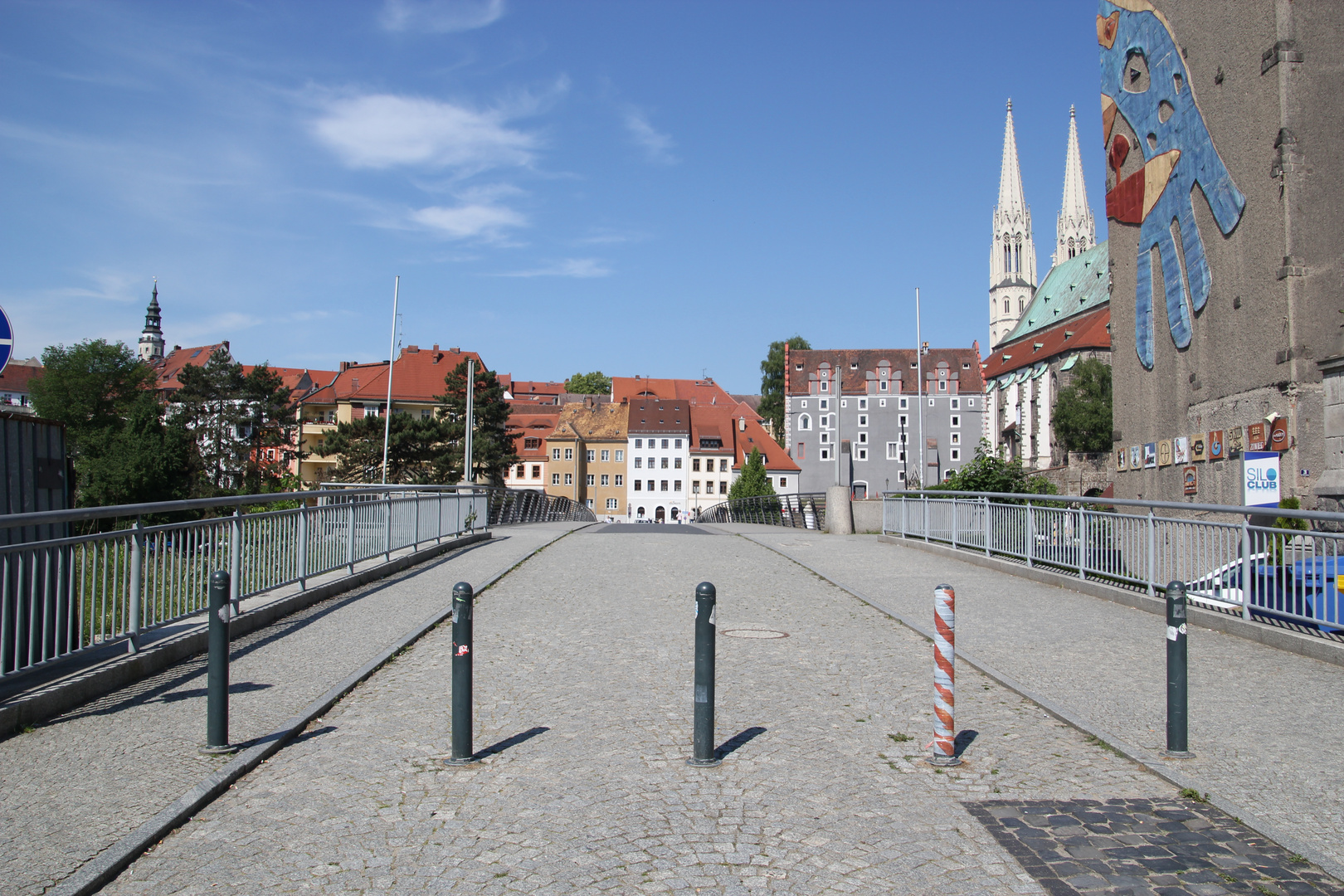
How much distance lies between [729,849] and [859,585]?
9526mm

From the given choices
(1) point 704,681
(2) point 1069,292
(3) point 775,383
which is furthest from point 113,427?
(2) point 1069,292

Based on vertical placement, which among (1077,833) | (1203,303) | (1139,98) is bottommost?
(1077,833)

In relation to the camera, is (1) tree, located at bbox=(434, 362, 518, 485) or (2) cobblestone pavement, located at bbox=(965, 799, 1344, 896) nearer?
(2) cobblestone pavement, located at bbox=(965, 799, 1344, 896)

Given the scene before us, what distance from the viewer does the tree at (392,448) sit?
178 feet

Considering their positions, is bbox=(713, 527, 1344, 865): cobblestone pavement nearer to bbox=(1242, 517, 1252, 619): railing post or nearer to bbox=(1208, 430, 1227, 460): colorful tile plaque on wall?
bbox=(1242, 517, 1252, 619): railing post

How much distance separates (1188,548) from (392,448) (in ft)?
161

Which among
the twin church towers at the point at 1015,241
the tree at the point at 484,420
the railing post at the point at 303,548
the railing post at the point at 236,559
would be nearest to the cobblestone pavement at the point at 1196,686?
the railing post at the point at 303,548

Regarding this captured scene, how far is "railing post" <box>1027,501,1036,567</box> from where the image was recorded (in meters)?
15.0

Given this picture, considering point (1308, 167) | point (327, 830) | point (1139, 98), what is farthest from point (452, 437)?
point (327, 830)

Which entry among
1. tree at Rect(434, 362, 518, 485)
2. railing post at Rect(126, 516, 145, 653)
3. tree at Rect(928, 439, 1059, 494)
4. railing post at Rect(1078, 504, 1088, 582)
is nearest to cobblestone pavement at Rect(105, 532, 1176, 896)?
railing post at Rect(126, 516, 145, 653)

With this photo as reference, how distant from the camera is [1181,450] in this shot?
32188mm

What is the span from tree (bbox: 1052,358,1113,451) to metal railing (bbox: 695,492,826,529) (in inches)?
1837

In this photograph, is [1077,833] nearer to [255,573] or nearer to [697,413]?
[255,573]

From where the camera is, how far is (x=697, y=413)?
357 feet
